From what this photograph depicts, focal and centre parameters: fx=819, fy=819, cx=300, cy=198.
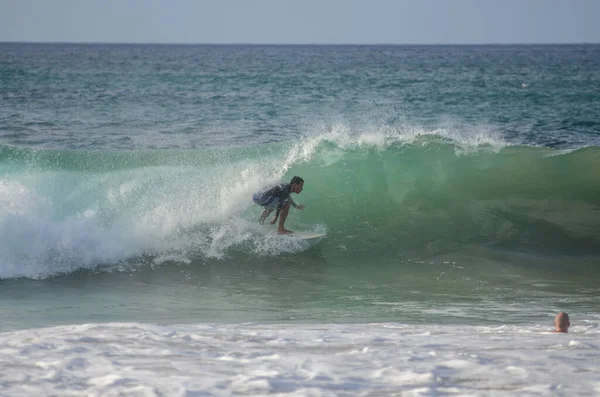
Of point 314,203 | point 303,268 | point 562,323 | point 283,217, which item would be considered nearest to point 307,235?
point 283,217

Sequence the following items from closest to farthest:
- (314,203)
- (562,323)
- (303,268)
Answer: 1. (562,323)
2. (303,268)
3. (314,203)

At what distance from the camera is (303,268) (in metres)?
11.1

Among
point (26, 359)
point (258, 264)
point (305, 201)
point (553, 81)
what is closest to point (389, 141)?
point (305, 201)

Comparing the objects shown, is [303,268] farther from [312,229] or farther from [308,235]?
[312,229]

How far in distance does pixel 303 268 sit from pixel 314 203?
262 cm

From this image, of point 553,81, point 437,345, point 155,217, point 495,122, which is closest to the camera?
point 437,345

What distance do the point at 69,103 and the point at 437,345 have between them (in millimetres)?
26449

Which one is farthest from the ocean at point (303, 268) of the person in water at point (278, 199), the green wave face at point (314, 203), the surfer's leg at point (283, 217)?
the person in water at point (278, 199)

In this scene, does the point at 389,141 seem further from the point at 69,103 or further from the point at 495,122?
the point at 69,103

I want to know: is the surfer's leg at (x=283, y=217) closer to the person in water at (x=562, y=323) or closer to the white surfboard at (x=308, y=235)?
the white surfboard at (x=308, y=235)

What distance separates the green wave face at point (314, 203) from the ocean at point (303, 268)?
0.04 m

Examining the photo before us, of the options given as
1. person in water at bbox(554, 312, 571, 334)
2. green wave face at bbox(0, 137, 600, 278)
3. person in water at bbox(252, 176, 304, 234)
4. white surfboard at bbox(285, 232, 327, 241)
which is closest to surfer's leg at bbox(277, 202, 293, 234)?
person in water at bbox(252, 176, 304, 234)

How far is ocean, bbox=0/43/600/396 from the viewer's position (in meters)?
5.64

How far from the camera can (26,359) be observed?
5.82 m
